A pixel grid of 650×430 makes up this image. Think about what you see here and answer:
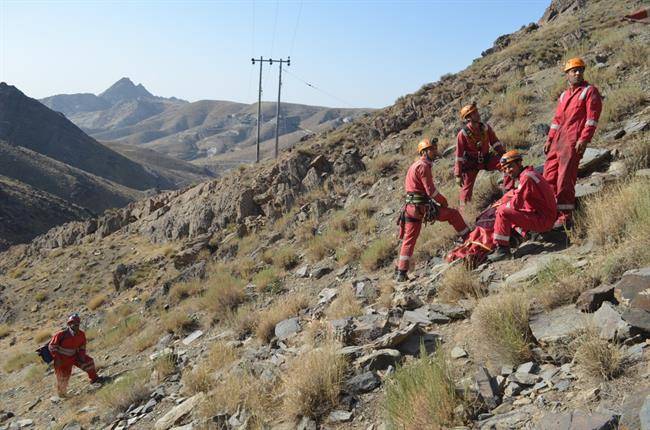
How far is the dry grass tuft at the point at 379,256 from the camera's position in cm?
819

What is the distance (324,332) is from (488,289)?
6.56ft

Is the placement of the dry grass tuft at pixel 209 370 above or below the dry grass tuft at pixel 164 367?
above

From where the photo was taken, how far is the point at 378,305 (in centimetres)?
612

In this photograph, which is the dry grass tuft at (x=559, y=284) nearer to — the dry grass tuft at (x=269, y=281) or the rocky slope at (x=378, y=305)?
the rocky slope at (x=378, y=305)

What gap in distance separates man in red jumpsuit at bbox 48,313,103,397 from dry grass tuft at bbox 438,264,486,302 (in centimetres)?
684

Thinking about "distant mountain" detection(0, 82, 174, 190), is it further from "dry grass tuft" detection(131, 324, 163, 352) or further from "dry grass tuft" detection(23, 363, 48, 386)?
"dry grass tuft" detection(131, 324, 163, 352)

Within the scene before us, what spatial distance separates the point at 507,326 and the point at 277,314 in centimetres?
419

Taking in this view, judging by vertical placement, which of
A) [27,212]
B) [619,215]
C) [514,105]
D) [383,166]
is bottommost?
[27,212]

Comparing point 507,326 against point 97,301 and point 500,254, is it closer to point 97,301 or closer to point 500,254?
point 500,254

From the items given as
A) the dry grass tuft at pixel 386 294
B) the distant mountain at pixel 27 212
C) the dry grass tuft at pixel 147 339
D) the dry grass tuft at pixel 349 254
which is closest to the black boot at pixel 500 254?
the dry grass tuft at pixel 386 294

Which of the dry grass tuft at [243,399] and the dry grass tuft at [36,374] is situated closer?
the dry grass tuft at [243,399]

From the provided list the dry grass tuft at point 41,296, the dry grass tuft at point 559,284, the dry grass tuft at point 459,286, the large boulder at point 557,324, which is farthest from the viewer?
the dry grass tuft at point 41,296

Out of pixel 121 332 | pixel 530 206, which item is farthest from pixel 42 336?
pixel 530 206

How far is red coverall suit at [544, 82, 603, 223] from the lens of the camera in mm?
5656
